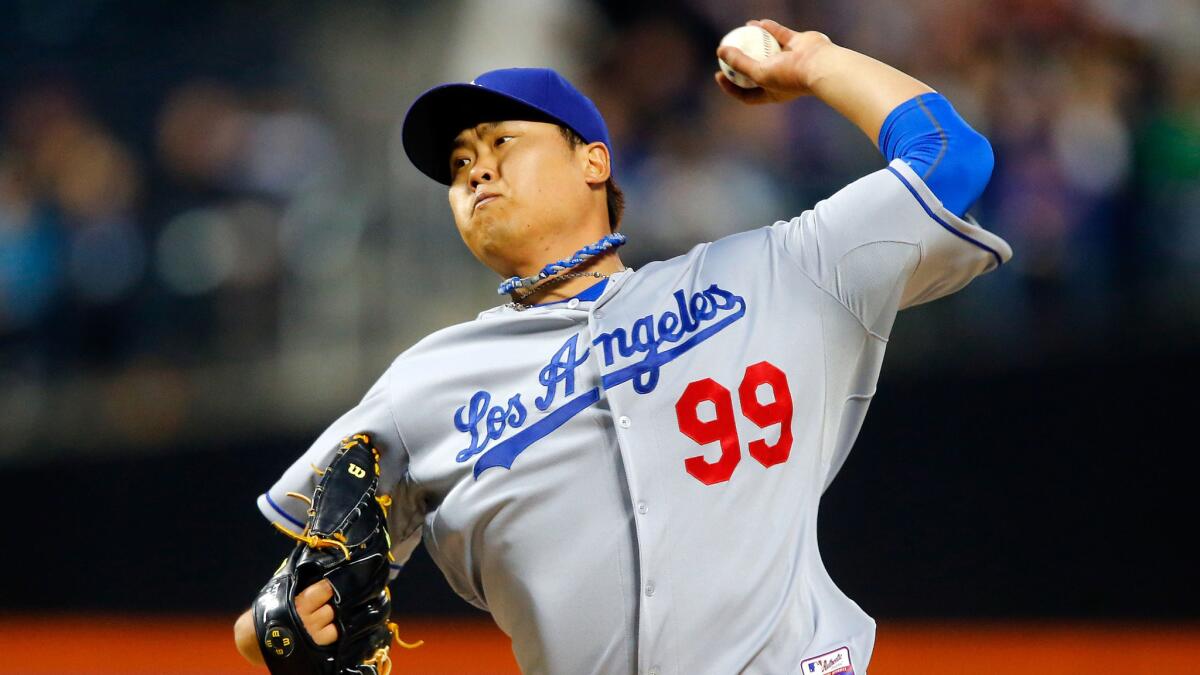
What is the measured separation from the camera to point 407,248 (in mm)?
5703

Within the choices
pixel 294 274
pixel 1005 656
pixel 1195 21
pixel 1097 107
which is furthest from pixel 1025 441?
pixel 294 274

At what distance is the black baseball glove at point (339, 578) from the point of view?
75.7 inches

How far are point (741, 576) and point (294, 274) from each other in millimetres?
4362

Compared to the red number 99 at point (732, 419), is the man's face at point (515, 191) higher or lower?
higher

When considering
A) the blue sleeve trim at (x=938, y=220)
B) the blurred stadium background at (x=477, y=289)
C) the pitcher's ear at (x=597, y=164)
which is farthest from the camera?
the blurred stadium background at (x=477, y=289)

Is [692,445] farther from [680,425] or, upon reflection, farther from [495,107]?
[495,107]

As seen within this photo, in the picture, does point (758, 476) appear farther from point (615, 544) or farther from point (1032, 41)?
point (1032, 41)

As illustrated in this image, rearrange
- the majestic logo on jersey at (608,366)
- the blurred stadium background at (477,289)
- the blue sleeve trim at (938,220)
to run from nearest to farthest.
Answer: the blue sleeve trim at (938,220) → the majestic logo on jersey at (608,366) → the blurred stadium background at (477,289)

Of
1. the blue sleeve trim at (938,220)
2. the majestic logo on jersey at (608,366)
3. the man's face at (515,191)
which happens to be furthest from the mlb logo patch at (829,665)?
the man's face at (515,191)

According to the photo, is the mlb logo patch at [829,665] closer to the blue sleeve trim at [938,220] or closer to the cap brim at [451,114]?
the blue sleeve trim at [938,220]

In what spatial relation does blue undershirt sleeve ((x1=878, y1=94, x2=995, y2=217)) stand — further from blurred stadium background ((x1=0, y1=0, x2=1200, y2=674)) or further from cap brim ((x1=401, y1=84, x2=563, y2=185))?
blurred stadium background ((x1=0, y1=0, x2=1200, y2=674))

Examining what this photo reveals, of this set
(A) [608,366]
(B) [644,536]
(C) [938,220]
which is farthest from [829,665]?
(C) [938,220]

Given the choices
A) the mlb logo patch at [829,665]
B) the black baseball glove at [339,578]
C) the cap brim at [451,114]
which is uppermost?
the cap brim at [451,114]

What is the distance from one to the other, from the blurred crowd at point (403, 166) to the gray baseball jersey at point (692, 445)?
3255mm
